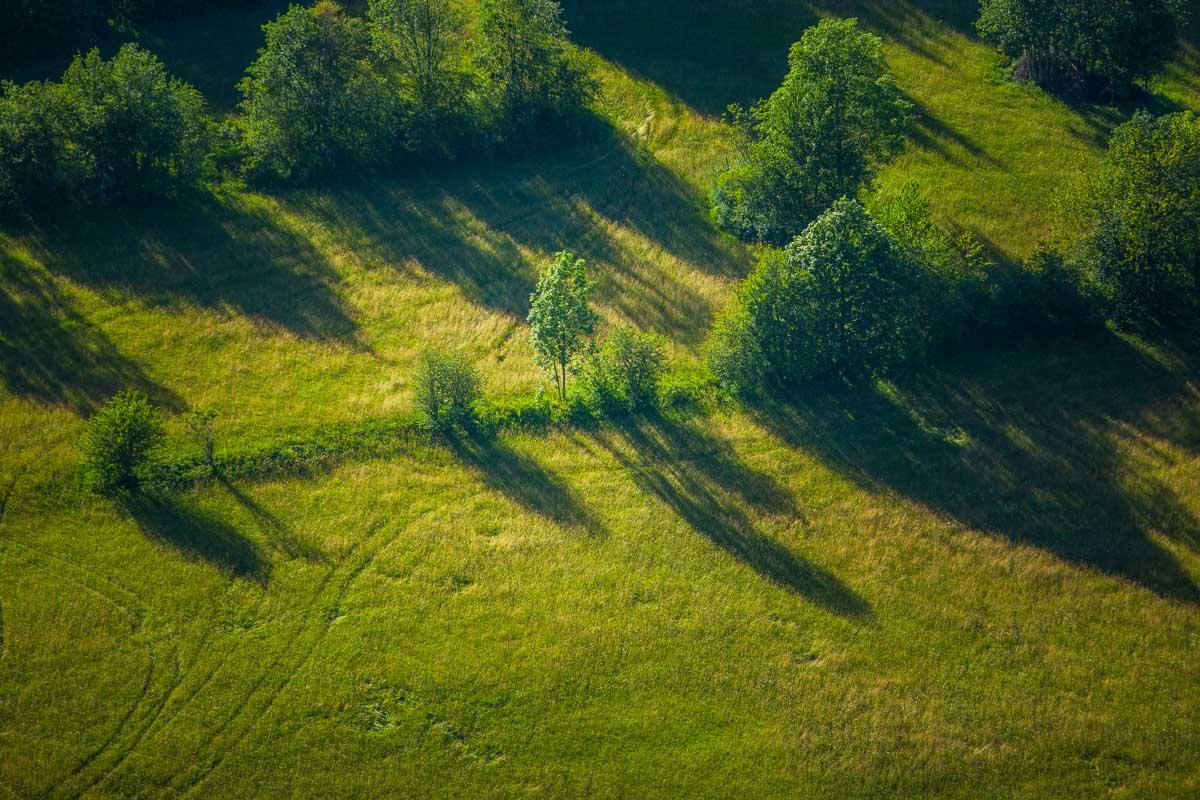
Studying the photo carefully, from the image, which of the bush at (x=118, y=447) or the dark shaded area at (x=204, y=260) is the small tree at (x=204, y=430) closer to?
the bush at (x=118, y=447)

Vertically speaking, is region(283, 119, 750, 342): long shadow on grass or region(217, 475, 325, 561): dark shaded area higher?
region(283, 119, 750, 342): long shadow on grass

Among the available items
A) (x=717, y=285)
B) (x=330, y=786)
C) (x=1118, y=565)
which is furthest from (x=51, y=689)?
(x=1118, y=565)

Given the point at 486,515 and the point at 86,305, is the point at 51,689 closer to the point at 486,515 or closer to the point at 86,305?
the point at 486,515

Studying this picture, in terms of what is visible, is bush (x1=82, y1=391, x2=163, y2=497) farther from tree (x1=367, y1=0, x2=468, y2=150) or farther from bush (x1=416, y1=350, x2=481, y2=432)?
tree (x1=367, y1=0, x2=468, y2=150)

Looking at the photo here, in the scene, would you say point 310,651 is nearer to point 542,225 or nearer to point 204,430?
point 204,430

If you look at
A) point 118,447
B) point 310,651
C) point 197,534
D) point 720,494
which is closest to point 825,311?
point 720,494

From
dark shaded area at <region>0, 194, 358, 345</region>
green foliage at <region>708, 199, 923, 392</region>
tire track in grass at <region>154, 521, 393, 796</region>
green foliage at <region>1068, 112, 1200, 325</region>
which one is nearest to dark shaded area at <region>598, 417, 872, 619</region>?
green foliage at <region>708, 199, 923, 392</region>

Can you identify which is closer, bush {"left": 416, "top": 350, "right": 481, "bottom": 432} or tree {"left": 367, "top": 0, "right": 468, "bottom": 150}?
bush {"left": 416, "top": 350, "right": 481, "bottom": 432}

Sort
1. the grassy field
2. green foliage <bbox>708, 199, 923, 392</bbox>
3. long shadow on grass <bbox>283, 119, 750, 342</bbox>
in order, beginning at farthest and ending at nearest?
1. long shadow on grass <bbox>283, 119, 750, 342</bbox>
2. green foliage <bbox>708, 199, 923, 392</bbox>
3. the grassy field
